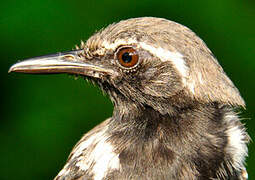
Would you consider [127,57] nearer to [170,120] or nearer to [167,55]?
[167,55]

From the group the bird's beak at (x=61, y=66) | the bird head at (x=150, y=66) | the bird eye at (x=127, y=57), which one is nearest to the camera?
the bird head at (x=150, y=66)

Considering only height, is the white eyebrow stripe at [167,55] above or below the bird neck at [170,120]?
above

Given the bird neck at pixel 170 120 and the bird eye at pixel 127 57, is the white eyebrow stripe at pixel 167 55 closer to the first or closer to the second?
the bird eye at pixel 127 57

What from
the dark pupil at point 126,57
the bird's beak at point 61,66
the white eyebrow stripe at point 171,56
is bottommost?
the white eyebrow stripe at point 171,56

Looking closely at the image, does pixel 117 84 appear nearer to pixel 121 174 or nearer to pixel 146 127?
pixel 146 127

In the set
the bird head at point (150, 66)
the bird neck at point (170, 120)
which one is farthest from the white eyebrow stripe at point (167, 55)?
the bird neck at point (170, 120)

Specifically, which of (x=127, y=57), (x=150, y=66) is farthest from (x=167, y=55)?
(x=127, y=57)

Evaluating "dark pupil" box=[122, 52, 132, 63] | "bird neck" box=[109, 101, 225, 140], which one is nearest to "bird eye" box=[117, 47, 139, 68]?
"dark pupil" box=[122, 52, 132, 63]

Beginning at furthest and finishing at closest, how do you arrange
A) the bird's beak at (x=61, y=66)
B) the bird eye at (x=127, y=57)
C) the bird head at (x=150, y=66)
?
1. the bird's beak at (x=61, y=66)
2. the bird eye at (x=127, y=57)
3. the bird head at (x=150, y=66)
